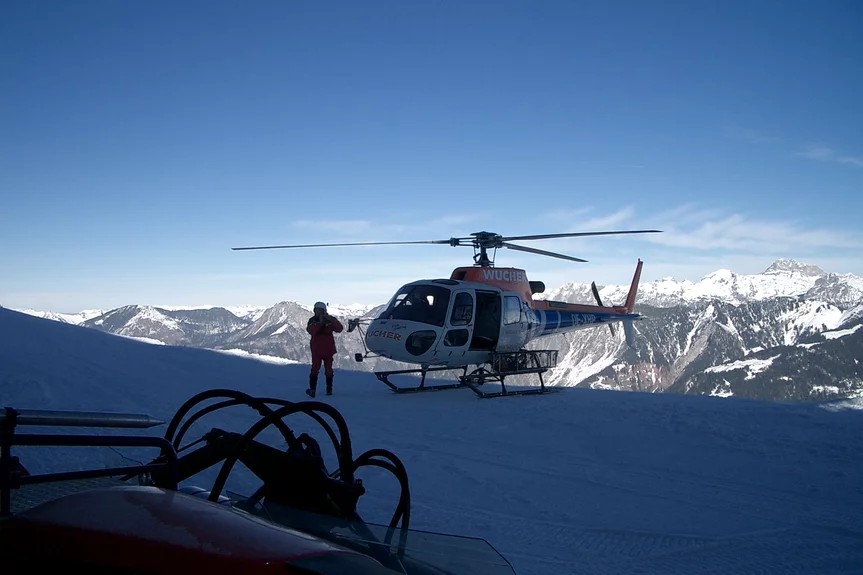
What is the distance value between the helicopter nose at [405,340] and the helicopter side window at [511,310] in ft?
6.97

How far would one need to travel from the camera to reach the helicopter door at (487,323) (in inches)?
591

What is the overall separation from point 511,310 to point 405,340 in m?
2.97

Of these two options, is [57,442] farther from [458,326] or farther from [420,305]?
[458,326]

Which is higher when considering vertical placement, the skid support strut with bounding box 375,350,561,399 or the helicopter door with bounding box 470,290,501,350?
the helicopter door with bounding box 470,290,501,350

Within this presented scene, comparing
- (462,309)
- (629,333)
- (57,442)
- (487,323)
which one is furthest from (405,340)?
(57,442)

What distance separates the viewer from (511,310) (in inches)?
604

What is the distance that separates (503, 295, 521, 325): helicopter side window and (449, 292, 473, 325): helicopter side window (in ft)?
3.66

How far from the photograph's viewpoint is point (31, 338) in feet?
40.3

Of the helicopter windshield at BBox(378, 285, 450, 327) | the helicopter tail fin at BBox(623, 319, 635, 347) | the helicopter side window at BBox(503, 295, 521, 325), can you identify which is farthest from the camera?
the helicopter tail fin at BBox(623, 319, 635, 347)

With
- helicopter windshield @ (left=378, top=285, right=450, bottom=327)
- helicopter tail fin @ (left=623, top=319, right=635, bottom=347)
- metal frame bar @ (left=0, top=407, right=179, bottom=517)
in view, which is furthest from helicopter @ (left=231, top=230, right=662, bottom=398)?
metal frame bar @ (left=0, top=407, right=179, bottom=517)

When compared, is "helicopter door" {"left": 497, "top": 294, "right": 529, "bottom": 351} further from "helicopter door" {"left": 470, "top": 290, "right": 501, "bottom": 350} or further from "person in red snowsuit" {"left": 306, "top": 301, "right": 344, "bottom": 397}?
"person in red snowsuit" {"left": 306, "top": 301, "right": 344, "bottom": 397}

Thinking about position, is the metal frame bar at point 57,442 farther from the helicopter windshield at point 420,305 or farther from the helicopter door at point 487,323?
the helicopter door at point 487,323

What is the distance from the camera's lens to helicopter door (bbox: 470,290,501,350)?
591 inches

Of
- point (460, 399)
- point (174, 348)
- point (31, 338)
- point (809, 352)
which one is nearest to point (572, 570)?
point (460, 399)
